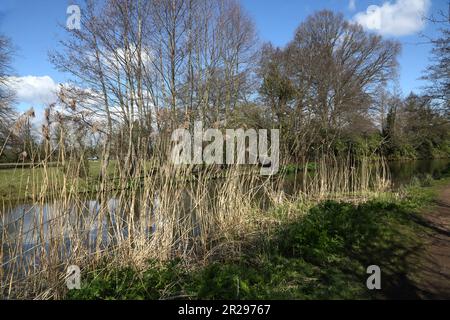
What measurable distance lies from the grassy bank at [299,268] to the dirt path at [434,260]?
132mm

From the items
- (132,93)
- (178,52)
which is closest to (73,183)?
(132,93)

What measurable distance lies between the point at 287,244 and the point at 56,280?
2489mm

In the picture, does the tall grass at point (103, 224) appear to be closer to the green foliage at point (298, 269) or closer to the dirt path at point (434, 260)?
the green foliage at point (298, 269)

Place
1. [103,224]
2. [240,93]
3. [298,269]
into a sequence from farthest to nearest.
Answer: [240,93] → [103,224] → [298,269]

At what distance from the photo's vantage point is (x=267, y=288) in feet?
9.23

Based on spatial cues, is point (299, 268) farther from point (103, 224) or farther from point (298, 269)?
point (103, 224)

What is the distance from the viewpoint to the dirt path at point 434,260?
2.93 meters

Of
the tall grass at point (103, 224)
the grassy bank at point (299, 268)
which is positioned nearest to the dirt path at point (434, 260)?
the grassy bank at point (299, 268)

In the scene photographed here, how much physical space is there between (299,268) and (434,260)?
4.96 feet

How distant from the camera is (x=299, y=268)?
342 cm

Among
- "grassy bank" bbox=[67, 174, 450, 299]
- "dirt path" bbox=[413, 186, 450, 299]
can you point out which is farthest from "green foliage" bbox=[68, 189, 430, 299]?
"dirt path" bbox=[413, 186, 450, 299]

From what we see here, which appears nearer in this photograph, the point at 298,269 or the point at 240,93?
the point at 298,269

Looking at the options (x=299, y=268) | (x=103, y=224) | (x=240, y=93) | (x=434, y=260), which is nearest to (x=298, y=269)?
(x=299, y=268)

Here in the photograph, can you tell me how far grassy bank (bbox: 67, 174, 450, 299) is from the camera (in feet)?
9.05
